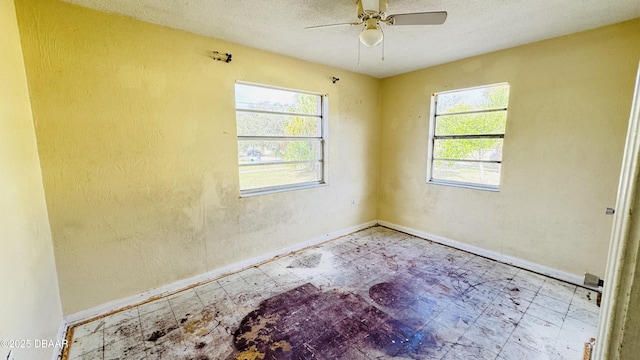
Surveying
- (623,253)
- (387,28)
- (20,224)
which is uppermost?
(387,28)

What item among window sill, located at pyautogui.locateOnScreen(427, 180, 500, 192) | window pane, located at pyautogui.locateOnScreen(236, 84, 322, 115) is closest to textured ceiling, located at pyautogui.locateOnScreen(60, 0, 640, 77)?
window pane, located at pyautogui.locateOnScreen(236, 84, 322, 115)

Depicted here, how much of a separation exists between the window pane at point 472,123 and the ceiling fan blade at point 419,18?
6.15 ft

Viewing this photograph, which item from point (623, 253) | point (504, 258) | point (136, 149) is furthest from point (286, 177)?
point (623, 253)

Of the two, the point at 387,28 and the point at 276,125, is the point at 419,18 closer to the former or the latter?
the point at 387,28

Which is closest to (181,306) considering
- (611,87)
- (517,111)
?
(517,111)

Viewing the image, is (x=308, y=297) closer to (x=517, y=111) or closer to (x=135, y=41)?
(x=135, y=41)

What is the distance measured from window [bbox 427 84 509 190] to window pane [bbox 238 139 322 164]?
1.79 m

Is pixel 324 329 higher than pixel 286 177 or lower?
lower

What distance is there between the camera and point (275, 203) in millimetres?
3455

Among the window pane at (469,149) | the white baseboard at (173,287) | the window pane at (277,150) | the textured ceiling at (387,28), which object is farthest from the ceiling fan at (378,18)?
the white baseboard at (173,287)

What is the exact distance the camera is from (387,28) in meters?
2.55

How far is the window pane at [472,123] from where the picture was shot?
10.7 feet

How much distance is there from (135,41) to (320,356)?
3087mm

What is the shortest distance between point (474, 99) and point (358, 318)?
10.2 feet
